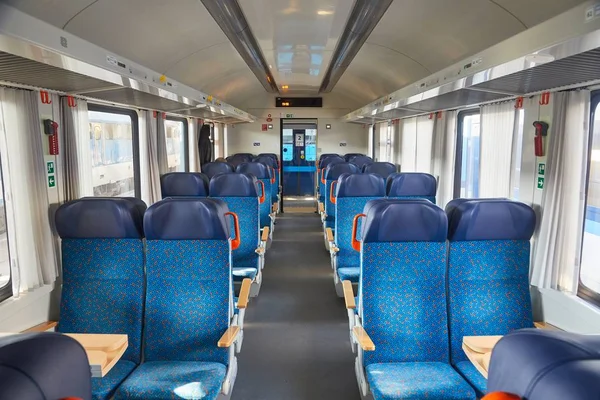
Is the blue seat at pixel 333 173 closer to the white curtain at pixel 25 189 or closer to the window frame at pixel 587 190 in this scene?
the window frame at pixel 587 190

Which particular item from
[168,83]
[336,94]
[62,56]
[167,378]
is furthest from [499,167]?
[336,94]

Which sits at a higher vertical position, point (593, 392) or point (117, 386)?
point (593, 392)

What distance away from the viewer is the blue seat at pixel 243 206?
529 cm

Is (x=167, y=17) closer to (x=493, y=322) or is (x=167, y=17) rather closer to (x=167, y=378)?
(x=167, y=378)

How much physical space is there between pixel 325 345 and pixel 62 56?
3329mm

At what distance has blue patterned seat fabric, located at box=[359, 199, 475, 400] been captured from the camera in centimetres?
288

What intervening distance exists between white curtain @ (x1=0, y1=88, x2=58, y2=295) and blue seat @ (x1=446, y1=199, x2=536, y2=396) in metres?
3.22

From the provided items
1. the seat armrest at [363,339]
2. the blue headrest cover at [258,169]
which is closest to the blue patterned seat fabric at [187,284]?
the seat armrest at [363,339]

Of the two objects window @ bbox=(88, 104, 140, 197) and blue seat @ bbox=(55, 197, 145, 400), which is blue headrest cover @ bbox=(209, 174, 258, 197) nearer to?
window @ bbox=(88, 104, 140, 197)

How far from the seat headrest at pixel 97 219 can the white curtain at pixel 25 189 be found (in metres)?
0.70

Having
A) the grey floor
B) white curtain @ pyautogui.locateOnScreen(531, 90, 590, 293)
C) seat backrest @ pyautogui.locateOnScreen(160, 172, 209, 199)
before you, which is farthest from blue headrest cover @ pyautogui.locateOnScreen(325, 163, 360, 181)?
white curtain @ pyautogui.locateOnScreen(531, 90, 590, 293)

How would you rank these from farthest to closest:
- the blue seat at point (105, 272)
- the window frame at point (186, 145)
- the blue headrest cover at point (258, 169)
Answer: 1. the window frame at point (186, 145)
2. the blue headrest cover at point (258, 169)
3. the blue seat at point (105, 272)

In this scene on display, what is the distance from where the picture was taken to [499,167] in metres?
4.80

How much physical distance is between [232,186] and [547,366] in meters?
4.69
